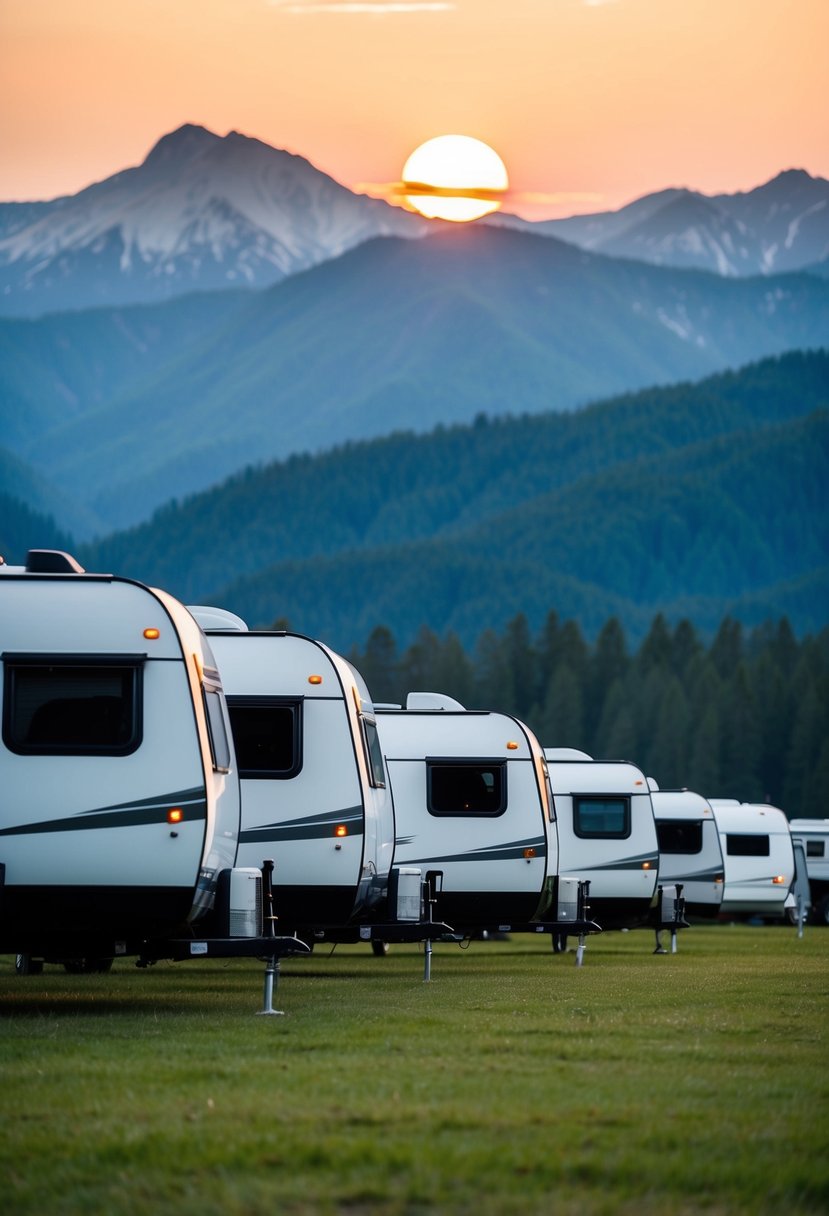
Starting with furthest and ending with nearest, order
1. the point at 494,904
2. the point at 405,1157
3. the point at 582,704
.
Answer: the point at 582,704, the point at 494,904, the point at 405,1157

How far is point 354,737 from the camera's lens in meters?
17.7

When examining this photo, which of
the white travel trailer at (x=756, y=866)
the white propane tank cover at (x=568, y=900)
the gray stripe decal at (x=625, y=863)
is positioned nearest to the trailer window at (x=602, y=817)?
the gray stripe decal at (x=625, y=863)

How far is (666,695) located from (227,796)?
125 meters

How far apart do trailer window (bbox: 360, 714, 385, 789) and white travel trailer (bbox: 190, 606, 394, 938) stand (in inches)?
1.5

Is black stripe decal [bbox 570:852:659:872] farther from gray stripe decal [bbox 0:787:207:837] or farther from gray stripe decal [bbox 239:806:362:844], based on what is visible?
gray stripe decal [bbox 0:787:207:837]

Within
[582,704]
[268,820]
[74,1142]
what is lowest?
[74,1142]

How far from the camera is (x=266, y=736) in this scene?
1762 centimetres

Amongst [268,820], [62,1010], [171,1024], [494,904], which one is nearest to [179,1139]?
[171,1024]

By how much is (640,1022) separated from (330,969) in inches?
372

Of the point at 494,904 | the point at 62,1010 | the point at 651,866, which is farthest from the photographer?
the point at 651,866

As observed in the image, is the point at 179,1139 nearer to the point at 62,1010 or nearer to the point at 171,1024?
the point at 171,1024

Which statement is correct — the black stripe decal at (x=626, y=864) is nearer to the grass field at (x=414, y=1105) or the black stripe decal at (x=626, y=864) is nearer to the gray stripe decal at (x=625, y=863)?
the gray stripe decal at (x=625, y=863)

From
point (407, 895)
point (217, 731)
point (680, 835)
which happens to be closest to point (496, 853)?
point (407, 895)

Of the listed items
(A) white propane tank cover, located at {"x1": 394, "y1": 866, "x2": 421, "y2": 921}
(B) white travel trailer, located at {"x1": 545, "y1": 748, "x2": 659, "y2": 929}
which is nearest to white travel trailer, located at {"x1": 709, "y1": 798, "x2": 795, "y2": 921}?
(B) white travel trailer, located at {"x1": 545, "y1": 748, "x2": 659, "y2": 929}
